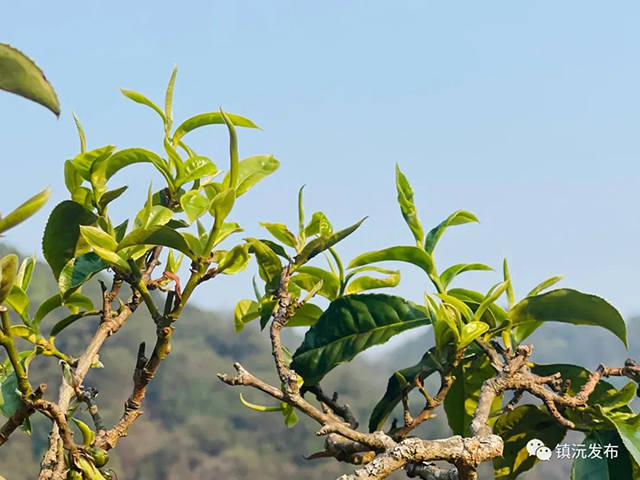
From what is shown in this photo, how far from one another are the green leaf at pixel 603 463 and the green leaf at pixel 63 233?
64cm

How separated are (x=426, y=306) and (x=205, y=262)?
26 cm

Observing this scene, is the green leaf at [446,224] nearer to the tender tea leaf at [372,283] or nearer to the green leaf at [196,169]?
the tender tea leaf at [372,283]

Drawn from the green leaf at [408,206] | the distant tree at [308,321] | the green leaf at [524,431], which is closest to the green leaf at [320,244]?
the distant tree at [308,321]

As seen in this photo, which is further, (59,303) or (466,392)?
(466,392)

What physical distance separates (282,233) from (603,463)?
18.3 inches

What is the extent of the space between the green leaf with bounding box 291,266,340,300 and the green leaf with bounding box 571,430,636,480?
36cm

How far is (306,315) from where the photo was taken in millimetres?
960

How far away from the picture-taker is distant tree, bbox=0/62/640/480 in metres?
0.73

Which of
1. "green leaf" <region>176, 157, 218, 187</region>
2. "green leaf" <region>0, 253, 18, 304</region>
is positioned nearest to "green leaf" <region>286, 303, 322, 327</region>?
"green leaf" <region>176, 157, 218, 187</region>

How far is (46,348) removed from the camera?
0.84 metres

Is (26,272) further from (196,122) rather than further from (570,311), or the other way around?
(570,311)

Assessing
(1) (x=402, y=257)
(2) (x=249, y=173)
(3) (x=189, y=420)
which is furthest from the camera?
(3) (x=189, y=420)

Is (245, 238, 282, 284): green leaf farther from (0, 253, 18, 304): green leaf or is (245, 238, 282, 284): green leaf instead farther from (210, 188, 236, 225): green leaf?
(0, 253, 18, 304): green leaf

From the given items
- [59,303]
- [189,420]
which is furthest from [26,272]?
[189,420]
